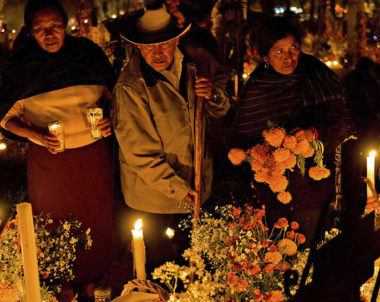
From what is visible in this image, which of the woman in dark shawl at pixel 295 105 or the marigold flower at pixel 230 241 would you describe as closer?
the marigold flower at pixel 230 241

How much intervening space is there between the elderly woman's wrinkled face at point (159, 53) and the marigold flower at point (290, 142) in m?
0.85

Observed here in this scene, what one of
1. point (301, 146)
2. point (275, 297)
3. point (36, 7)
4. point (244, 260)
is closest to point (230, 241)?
point (244, 260)

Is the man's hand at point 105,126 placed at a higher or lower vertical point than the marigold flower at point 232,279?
higher

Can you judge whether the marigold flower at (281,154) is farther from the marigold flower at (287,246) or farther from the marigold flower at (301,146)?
the marigold flower at (287,246)

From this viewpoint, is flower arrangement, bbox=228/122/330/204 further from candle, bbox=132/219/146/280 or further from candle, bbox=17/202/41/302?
candle, bbox=17/202/41/302

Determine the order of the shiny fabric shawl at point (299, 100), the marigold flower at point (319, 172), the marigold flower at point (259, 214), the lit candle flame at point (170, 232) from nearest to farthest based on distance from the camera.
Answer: the marigold flower at point (259, 214) < the marigold flower at point (319, 172) < the shiny fabric shawl at point (299, 100) < the lit candle flame at point (170, 232)

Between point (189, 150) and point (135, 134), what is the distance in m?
0.37

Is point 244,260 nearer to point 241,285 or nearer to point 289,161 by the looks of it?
point 241,285

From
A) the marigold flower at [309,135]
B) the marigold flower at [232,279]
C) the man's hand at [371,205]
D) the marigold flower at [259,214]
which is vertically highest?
the marigold flower at [309,135]

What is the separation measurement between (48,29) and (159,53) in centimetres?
69

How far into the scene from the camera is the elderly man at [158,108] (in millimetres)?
3125

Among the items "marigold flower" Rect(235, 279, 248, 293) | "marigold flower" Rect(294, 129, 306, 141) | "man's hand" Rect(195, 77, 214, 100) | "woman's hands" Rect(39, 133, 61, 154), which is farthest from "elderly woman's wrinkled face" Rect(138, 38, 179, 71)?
"marigold flower" Rect(235, 279, 248, 293)

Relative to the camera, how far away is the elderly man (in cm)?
312

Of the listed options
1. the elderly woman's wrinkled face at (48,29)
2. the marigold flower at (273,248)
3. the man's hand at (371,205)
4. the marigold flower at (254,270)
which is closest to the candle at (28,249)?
the marigold flower at (254,270)
